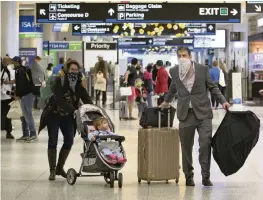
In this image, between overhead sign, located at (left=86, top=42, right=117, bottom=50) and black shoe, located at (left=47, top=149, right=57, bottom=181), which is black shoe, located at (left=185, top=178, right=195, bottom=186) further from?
overhead sign, located at (left=86, top=42, right=117, bottom=50)

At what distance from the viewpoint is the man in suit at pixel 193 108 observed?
9.16 metres

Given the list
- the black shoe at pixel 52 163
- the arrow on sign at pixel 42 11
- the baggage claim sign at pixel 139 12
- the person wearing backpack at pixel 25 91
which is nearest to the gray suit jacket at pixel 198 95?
the black shoe at pixel 52 163

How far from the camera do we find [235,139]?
29.8 feet

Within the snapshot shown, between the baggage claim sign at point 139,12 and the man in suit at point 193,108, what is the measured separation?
12.2m

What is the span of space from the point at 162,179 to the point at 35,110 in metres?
16.8

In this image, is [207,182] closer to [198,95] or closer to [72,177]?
[198,95]

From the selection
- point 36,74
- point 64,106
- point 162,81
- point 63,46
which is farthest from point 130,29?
point 64,106

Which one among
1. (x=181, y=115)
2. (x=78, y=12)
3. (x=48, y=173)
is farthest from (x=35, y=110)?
(x=181, y=115)

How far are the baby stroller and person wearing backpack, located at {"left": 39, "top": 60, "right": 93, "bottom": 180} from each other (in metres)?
0.17

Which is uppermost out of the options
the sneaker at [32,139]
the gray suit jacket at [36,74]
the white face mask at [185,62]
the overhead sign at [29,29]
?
the overhead sign at [29,29]

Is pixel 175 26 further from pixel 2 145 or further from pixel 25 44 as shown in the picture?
pixel 2 145

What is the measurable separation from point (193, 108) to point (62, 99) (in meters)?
1.77

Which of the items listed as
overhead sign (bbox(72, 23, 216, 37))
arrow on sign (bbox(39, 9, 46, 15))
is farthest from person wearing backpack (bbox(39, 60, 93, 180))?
overhead sign (bbox(72, 23, 216, 37))

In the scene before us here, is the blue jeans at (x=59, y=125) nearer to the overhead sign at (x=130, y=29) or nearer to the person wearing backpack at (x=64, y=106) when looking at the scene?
the person wearing backpack at (x=64, y=106)
